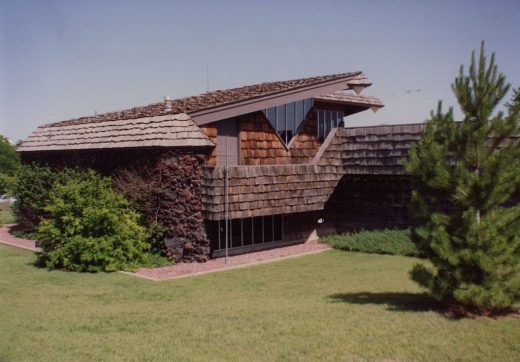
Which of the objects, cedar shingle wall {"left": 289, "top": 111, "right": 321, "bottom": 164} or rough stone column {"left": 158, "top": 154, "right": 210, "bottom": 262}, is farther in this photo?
cedar shingle wall {"left": 289, "top": 111, "right": 321, "bottom": 164}

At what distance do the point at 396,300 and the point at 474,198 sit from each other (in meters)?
2.48

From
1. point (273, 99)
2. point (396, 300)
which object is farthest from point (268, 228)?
point (396, 300)

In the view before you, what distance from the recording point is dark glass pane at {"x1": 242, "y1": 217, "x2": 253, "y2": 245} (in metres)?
15.9

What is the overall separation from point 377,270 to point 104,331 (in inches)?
284

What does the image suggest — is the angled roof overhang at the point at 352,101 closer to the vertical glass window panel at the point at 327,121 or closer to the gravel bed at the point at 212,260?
the vertical glass window panel at the point at 327,121

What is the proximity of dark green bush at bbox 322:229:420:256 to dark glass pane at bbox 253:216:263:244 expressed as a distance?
7.70 ft

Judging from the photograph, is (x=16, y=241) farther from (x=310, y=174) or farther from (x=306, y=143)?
(x=306, y=143)

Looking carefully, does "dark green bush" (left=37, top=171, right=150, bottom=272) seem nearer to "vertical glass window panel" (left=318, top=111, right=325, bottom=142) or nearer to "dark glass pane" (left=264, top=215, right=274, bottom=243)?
"dark glass pane" (left=264, top=215, right=274, bottom=243)

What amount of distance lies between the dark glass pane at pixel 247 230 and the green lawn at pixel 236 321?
12.5 ft

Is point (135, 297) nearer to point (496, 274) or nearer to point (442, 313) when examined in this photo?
point (442, 313)

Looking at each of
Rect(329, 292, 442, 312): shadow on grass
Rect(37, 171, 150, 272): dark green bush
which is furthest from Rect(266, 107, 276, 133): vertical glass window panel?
Rect(329, 292, 442, 312): shadow on grass

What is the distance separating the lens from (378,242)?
15.4 meters

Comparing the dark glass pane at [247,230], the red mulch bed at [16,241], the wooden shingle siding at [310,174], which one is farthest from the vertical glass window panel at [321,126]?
the red mulch bed at [16,241]

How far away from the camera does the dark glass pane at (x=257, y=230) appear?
16.2 meters
